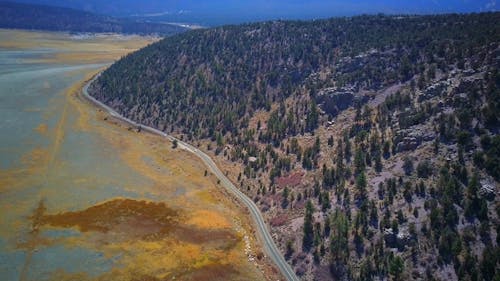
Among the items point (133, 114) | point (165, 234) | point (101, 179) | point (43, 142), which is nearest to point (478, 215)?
point (165, 234)

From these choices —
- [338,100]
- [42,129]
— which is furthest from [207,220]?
[42,129]

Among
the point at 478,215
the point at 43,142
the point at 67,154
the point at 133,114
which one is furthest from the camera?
the point at 133,114

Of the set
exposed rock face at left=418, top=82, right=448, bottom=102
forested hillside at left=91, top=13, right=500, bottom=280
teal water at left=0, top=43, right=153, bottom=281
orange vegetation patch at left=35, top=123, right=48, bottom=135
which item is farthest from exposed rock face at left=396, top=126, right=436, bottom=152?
orange vegetation patch at left=35, top=123, right=48, bottom=135

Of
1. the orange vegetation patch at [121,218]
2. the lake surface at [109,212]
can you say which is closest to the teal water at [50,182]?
the lake surface at [109,212]

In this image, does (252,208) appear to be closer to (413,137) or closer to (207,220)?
(207,220)

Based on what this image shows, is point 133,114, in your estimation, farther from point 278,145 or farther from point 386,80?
point 386,80

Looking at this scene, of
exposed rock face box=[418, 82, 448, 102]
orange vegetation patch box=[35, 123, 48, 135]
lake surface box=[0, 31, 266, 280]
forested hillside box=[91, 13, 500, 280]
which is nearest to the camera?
forested hillside box=[91, 13, 500, 280]

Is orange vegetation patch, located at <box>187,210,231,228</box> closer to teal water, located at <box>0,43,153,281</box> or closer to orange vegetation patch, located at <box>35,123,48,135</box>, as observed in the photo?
teal water, located at <box>0,43,153,281</box>
